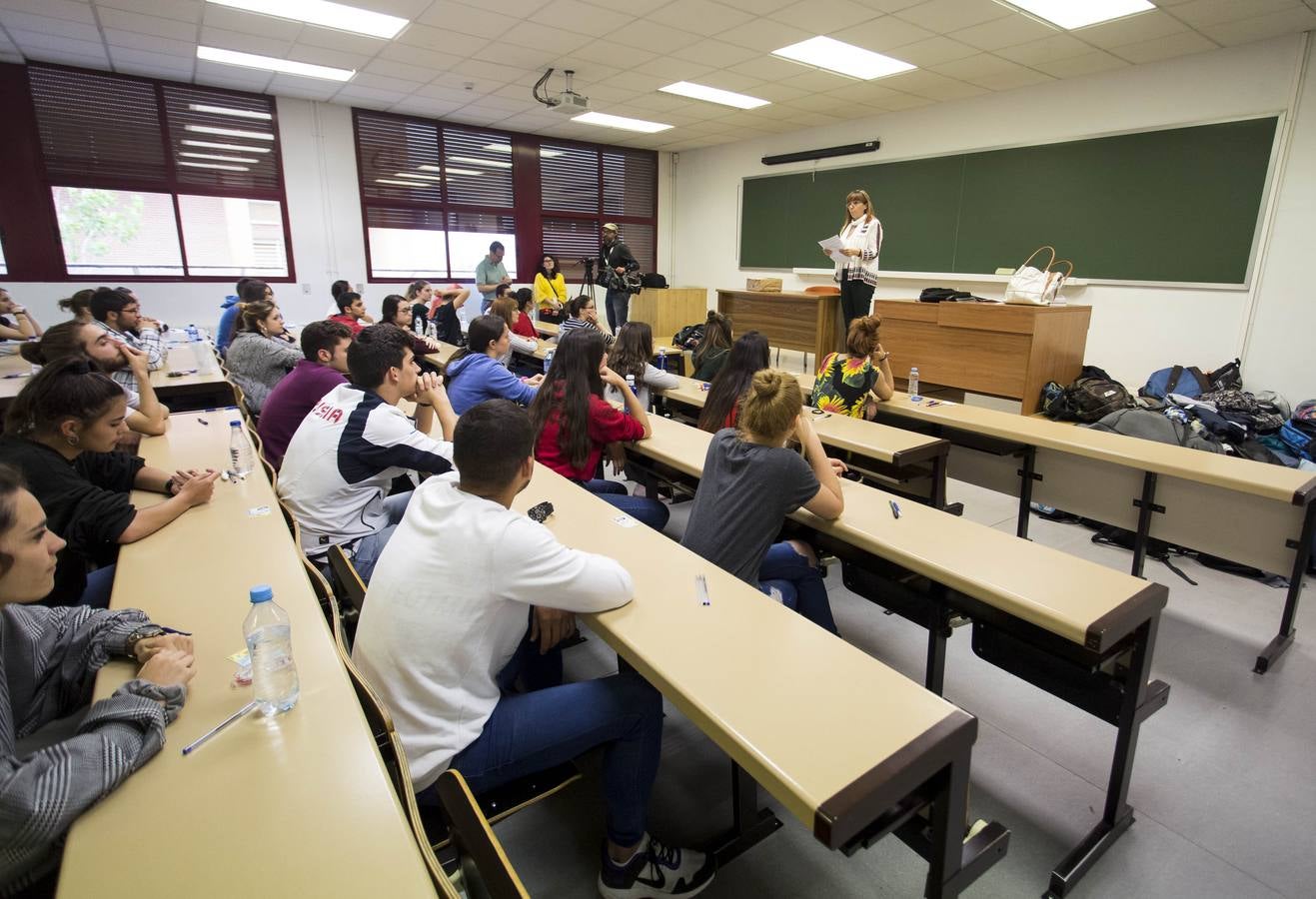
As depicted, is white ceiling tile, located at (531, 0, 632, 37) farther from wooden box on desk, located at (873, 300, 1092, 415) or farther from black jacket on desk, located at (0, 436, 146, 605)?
black jacket on desk, located at (0, 436, 146, 605)

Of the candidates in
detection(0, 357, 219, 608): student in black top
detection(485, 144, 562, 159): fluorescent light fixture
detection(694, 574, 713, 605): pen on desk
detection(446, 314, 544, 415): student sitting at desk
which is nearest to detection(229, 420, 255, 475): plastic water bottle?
detection(0, 357, 219, 608): student in black top

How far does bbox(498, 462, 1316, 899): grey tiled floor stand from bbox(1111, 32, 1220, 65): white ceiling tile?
4.64 meters

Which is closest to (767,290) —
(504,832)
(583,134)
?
(583,134)

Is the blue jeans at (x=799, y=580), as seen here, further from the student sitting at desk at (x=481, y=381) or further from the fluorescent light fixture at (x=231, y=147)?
the fluorescent light fixture at (x=231, y=147)

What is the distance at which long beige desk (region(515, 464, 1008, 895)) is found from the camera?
984 mm

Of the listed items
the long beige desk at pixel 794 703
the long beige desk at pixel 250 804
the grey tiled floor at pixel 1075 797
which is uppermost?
the long beige desk at pixel 794 703

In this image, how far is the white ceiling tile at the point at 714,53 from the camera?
5508 mm

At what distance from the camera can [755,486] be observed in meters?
1.93

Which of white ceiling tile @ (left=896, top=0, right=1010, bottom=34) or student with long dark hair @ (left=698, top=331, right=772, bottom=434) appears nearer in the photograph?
student with long dark hair @ (left=698, top=331, right=772, bottom=434)

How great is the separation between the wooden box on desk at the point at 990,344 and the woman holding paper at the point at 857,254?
11.4 inches

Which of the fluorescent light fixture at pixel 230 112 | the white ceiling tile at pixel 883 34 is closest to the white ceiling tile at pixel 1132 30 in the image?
the white ceiling tile at pixel 883 34

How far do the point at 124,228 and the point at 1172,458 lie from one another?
9282 millimetres

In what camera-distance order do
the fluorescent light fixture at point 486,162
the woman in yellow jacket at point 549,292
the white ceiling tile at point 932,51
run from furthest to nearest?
the fluorescent light fixture at point 486,162
the woman in yellow jacket at point 549,292
the white ceiling tile at point 932,51

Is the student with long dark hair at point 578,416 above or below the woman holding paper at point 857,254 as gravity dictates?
below
